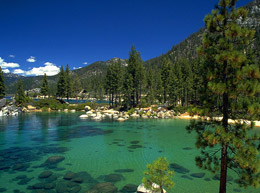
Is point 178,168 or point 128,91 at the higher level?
point 128,91

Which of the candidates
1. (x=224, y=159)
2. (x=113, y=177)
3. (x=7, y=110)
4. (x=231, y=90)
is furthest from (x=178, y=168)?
(x=7, y=110)

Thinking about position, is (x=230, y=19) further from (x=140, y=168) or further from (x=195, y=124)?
(x=140, y=168)

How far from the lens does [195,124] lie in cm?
964

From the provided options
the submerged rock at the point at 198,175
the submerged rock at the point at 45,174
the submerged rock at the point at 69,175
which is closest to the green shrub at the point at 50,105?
the submerged rock at the point at 45,174

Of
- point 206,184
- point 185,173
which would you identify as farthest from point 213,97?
point 185,173

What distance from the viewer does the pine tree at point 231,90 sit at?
7.59 meters

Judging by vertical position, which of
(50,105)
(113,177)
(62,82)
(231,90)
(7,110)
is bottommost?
(113,177)

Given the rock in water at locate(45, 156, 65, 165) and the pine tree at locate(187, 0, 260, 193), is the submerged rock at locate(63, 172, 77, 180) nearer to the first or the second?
the rock in water at locate(45, 156, 65, 165)

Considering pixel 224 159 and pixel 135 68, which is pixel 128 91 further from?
pixel 224 159

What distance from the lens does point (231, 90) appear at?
7.98 meters

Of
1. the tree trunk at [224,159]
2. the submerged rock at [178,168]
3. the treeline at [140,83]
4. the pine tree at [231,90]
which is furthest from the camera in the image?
the treeline at [140,83]

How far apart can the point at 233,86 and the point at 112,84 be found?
65.0 metres

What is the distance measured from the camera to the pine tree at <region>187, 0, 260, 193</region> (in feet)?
24.9

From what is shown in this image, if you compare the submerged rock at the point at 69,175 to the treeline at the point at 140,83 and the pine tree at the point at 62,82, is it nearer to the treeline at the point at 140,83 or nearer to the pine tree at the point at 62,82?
the treeline at the point at 140,83
